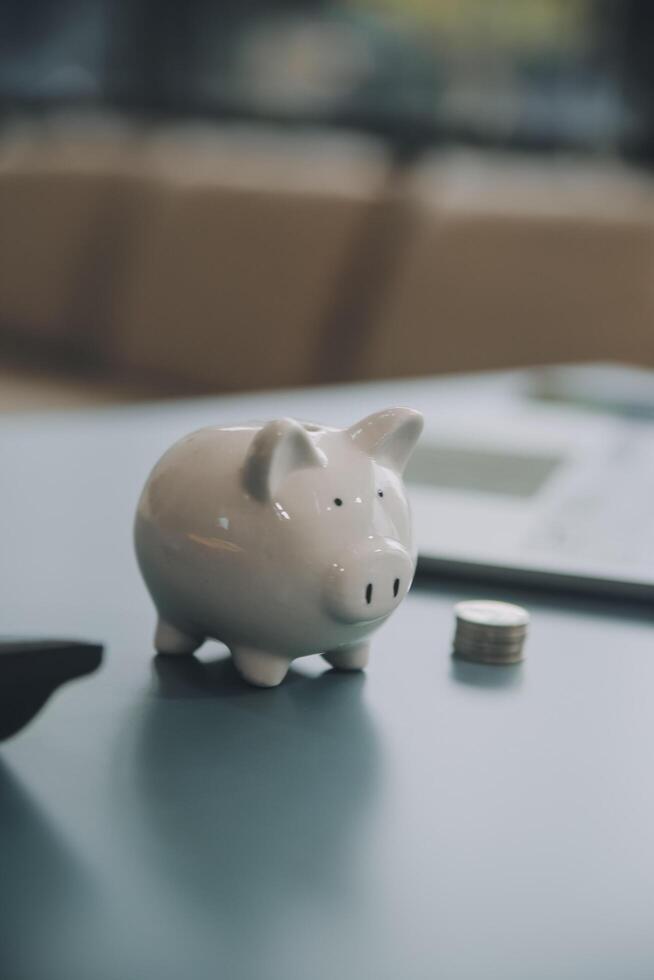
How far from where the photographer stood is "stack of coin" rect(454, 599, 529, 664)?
0.55 m

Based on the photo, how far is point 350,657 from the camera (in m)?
0.52

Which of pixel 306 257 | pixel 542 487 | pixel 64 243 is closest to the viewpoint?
pixel 542 487

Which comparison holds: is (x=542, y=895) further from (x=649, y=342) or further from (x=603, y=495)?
(x=649, y=342)

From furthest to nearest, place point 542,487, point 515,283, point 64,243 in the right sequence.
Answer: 1. point 64,243
2. point 515,283
3. point 542,487

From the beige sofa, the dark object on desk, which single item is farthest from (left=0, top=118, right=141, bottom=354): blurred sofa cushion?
the dark object on desk

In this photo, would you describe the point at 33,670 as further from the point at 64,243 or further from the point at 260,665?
the point at 64,243

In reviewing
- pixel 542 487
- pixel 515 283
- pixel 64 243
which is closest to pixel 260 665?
pixel 542 487

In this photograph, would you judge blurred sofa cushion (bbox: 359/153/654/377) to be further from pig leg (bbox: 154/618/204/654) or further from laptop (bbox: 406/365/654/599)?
pig leg (bbox: 154/618/204/654)

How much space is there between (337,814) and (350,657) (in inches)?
4.8

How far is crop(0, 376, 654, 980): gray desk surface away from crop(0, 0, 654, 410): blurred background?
5.91 ft

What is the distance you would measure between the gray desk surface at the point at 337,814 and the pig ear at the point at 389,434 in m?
0.10

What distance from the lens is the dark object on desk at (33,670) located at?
41 cm

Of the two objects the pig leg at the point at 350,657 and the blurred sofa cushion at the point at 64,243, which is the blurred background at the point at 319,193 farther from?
the pig leg at the point at 350,657

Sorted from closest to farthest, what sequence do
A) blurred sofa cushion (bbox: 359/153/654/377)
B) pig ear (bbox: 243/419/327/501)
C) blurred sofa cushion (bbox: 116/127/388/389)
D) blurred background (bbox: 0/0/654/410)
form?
A: pig ear (bbox: 243/419/327/501)
blurred sofa cushion (bbox: 359/153/654/377)
blurred background (bbox: 0/0/654/410)
blurred sofa cushion (bbox: 116/127/388/389)
